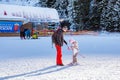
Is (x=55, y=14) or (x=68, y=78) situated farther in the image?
(x=55, y=14)

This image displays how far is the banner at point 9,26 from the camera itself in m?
38.8

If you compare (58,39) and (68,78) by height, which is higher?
(58,39)

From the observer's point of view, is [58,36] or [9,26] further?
[9,26]

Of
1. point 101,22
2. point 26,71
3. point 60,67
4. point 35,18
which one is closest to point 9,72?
point 26,71

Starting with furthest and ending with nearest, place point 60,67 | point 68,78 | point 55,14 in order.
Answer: point 55,14
point 60,67
point 68,78

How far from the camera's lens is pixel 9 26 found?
39.4m

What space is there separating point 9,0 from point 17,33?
7110 centimetres

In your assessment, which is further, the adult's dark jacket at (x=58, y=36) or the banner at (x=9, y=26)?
the banner at (x=9, y=26)

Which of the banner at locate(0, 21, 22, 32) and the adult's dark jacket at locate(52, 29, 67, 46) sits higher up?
the adult's dark jacket at locate(52, 29, 67, 46)

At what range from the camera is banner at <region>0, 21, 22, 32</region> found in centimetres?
3875

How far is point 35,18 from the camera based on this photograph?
49.2 m

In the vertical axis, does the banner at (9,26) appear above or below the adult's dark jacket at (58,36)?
below

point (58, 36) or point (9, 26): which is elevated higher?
point (58, 36)

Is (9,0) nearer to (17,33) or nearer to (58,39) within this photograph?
(17,33)
